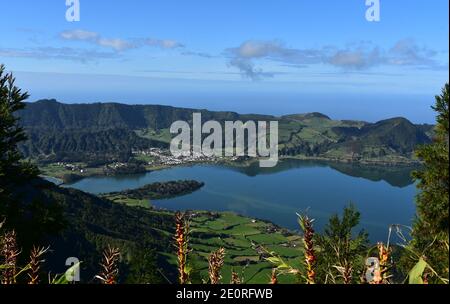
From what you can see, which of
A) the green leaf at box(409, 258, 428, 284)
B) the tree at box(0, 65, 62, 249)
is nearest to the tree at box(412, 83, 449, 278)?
the tree at box(0, 65, 62, 249)

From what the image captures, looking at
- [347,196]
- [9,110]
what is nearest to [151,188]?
[347,196]

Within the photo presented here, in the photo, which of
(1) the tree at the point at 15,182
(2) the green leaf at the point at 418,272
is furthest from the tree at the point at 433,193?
(2) the green leaf at the point at 418,272

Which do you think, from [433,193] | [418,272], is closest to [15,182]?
[433,193]

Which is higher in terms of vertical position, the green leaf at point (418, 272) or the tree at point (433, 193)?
the green leaf at point (418, 272)

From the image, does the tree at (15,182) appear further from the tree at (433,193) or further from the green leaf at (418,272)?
the green leaf at (418,272)

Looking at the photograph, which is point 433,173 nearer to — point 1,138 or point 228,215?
point 1,138

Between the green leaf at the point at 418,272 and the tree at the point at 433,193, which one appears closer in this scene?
the green leaf at the point at 418,272

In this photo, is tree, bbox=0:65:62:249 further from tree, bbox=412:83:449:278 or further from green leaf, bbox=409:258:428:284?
green leaf, bbox=409:258:428:284
